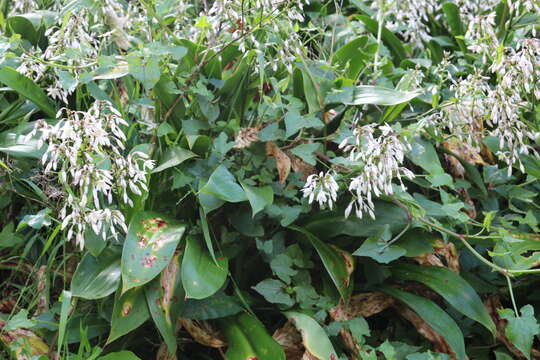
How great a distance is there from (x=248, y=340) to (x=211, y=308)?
0.54ft

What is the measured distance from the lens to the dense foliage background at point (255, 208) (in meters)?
2.09

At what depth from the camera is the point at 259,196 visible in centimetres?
221

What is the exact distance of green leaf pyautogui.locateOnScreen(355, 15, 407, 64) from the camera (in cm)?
339

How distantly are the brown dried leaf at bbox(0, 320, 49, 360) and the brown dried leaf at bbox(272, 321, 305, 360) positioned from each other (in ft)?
2.62

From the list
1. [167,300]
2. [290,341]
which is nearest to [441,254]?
[290,341]

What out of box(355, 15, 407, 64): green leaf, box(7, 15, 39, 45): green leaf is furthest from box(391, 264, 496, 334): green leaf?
box(7, 15, 39, 45): green leaf

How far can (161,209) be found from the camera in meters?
2.41

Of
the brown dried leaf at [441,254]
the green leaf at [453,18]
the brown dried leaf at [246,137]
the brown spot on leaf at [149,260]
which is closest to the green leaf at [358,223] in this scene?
the brown dried leaf at [441,254]

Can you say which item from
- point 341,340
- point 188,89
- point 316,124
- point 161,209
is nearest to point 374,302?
point 341,340

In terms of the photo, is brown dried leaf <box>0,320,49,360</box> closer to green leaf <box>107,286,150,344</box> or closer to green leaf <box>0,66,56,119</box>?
green leaf <box>107,286,150,344</box>

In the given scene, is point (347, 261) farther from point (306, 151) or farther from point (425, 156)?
point (425, 156)

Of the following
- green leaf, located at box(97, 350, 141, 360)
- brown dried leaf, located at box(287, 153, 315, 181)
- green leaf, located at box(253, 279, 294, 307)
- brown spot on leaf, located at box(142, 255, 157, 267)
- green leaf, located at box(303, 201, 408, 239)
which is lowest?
green leaf, located at box(97, 350, 141, 360)

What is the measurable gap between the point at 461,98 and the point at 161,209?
1.14 metres

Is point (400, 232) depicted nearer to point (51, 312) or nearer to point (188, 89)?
point (188, 89)
